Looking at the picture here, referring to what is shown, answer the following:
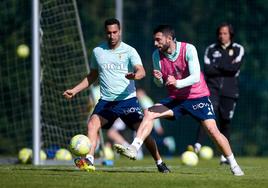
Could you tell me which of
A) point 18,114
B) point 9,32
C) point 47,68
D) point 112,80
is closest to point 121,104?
point 112,80

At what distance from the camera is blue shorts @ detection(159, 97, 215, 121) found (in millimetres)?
11312

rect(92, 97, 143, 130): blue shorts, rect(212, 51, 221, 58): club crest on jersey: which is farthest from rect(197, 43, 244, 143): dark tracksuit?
rect(92, 97, 143, 130): blue shorts

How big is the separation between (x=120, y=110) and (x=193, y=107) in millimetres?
1014

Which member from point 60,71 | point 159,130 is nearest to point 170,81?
point 60,71

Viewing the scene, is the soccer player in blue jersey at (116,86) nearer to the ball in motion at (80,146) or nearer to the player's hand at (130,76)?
the ball in motion at (80,146)

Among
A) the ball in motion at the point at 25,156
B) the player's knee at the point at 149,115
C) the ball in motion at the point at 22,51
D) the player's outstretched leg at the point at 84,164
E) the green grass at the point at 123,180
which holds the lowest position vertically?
the ball in motion at the point at 25,156

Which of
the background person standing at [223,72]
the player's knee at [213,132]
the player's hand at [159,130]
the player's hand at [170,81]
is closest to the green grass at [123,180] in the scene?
the player's knee at [213,132]

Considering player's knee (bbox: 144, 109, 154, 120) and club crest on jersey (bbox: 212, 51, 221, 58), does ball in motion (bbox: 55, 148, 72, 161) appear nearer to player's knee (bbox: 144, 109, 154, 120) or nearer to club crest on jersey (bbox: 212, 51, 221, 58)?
club crest on jersey (bbox: 212, 51, 221, 58)

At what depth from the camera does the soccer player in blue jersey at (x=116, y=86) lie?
1184 centimetres

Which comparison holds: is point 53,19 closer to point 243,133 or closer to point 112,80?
point 112,80

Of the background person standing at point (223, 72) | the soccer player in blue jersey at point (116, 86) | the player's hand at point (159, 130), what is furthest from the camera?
the player's hand at point (159, 130)

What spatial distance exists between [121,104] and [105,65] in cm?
54

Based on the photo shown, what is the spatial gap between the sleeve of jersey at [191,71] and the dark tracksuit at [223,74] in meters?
4.29

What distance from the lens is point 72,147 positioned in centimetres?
1147
